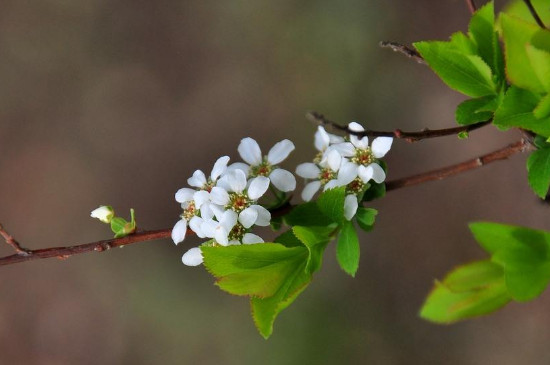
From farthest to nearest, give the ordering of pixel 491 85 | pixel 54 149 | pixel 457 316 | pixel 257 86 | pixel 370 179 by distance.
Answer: pixel 54 149, pixel 257 86, pixel 457 316, pixel 370 179, pixel 491 85

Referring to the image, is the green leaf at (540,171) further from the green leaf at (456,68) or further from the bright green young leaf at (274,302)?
the bright green young leaf at (274,302)

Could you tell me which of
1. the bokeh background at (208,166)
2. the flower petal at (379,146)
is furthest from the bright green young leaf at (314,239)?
the bokeh background at (208,166)

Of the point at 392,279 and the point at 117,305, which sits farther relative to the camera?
the point at 117,305

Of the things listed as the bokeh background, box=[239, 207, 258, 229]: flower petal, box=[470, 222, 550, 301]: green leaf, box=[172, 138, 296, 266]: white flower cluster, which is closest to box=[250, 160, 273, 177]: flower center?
box=[172, 138, 296, 266]: white flower cluster

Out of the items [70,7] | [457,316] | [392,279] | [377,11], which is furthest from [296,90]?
[457,316]

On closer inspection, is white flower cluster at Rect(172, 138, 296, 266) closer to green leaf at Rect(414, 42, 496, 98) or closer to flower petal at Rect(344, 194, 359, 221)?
flower petal at Rect(344, 194, 359, 221)

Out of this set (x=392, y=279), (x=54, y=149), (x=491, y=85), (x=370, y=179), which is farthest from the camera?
(x=54, y=149)

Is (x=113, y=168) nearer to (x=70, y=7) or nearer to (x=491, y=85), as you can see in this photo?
(x=70, y=7)
